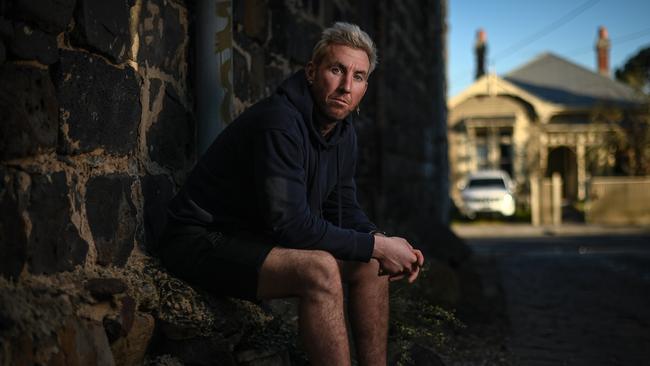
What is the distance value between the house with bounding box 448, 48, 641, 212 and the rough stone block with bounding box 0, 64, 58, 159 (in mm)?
23945

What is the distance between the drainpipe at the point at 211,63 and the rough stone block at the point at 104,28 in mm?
542

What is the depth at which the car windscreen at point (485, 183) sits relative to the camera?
21.3m

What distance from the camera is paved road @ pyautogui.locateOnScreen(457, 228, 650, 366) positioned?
14.0 feet

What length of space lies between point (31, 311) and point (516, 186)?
25.2 meters

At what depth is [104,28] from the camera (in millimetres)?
2480

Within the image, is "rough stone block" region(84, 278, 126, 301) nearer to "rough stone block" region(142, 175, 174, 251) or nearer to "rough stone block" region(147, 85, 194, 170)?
"rough stone block" region(142, 175, 174, 251)

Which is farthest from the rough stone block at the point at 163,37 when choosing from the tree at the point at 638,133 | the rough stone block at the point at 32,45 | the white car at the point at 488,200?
the tree at the point at 638,133

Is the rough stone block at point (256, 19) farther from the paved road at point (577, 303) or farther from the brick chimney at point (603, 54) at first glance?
the brick chimney at point (603, 54)

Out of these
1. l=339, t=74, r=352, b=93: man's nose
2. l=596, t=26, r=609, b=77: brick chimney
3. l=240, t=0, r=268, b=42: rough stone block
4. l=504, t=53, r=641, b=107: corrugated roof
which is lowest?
l=339, t=74, r=352, b=93: man's nose

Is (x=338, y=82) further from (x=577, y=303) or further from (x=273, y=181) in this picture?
(x=577, y=303)

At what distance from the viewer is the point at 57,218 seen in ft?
7.43

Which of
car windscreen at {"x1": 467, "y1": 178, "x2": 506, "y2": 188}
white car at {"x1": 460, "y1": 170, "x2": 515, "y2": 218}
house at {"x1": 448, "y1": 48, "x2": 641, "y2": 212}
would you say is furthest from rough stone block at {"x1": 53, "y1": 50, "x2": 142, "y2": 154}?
house at {"x1": 448, "y1": 48, "x2": 641, "y2": 212}

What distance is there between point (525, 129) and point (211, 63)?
25.0m

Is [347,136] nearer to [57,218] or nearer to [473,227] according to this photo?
[57,218]
